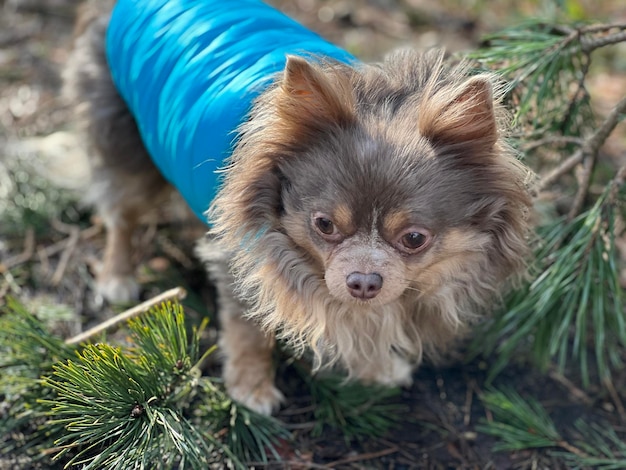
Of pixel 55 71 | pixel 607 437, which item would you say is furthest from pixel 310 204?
pixel 55 71

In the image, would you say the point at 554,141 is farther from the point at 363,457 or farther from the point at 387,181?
the point at 363,457

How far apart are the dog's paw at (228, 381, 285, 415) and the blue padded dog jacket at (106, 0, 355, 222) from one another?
78cm

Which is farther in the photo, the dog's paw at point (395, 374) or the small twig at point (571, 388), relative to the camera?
the small twig at point (571, 388)

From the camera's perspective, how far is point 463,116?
2158mm

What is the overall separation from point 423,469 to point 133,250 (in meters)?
2.03

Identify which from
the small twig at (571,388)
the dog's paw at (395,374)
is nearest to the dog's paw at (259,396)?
the dog's paw at (395,374)

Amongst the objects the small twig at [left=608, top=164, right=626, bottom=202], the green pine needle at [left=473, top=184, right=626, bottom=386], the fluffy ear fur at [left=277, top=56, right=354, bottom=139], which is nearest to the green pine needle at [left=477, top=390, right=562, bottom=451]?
the green pine needle at [left=473, top=184, right=626, bottom=386]

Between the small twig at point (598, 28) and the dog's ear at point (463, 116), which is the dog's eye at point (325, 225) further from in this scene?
the small twig at point (598, 28)

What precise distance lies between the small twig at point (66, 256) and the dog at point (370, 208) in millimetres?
1196

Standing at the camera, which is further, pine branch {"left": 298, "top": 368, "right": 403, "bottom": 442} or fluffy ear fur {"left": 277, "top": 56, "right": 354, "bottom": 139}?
pine branch {"left": 298, "top": 368, "right": 403, "bottom": 442}

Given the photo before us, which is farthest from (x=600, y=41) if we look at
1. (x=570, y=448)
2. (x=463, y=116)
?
(x=570, y=448)

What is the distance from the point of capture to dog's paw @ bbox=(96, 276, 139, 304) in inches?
139

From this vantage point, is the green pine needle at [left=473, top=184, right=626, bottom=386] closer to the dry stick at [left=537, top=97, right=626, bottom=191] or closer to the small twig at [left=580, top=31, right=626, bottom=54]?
the dry stick at [left=537, top=97, right=626, bottom=191]

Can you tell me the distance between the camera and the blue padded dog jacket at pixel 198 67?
262 centimetres
